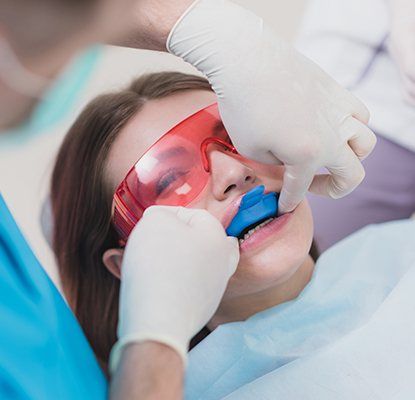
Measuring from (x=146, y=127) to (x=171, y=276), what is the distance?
15.6 inches

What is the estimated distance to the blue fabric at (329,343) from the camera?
3.76 feet

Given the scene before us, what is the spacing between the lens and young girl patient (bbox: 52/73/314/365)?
3.85 ft

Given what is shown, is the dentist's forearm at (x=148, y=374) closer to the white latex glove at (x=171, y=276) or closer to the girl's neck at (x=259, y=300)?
the white latex glove at (x=171, y=276)

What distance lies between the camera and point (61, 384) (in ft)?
2.86

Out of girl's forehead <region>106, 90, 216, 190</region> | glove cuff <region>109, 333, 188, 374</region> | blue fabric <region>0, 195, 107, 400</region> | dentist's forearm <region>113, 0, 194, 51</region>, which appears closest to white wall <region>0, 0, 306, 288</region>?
girl's forehead <region>106, 90, 216, 190</region>

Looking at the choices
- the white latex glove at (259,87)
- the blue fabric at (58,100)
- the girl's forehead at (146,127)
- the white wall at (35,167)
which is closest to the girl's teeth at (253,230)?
the white latex glove at (259,87)

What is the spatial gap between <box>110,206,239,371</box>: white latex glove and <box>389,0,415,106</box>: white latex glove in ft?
2.73

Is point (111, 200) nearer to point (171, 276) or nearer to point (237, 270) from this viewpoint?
point (237, 270)

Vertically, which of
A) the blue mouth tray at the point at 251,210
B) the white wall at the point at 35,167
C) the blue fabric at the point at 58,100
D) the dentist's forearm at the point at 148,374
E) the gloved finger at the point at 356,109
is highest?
the blue fabric at the point at 58,100

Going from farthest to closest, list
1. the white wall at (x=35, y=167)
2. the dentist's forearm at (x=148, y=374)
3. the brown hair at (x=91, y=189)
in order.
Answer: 1. the white wall at (x=35, y=167)
2. the brown hair at (x=91, y=189)
3. the dentist's forearm at (x=148, y=374)

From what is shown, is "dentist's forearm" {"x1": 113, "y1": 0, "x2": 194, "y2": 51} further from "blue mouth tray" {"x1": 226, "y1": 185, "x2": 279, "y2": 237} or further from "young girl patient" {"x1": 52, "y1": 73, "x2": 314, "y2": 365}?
"blue mouth tray" {"x1": 226, "y1": 185, "x2": 279, "y2": 237}

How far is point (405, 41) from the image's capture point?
64.6 inches

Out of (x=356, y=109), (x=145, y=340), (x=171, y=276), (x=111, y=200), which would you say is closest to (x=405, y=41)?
(x=356, y=109)

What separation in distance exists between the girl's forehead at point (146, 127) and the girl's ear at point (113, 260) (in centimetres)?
13
